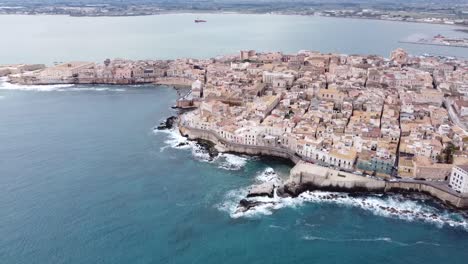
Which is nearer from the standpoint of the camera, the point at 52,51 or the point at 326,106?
the point at 326,106

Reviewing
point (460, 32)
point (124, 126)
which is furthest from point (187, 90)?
point (460, 32)

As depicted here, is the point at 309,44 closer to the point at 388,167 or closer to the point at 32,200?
the point at 388,167

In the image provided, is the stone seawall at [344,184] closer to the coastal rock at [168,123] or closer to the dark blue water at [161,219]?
the dark blue water at [161,219]

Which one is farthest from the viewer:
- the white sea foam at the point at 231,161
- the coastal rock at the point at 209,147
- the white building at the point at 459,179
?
the coastal rock at the point at 209,147

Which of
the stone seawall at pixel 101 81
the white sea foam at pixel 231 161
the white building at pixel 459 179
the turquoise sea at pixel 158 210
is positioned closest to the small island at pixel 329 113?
the white building at pixel 459 179

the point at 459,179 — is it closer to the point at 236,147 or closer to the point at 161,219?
the point at 236,147

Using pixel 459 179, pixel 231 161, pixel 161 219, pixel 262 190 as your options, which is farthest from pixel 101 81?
pixel 459 179
